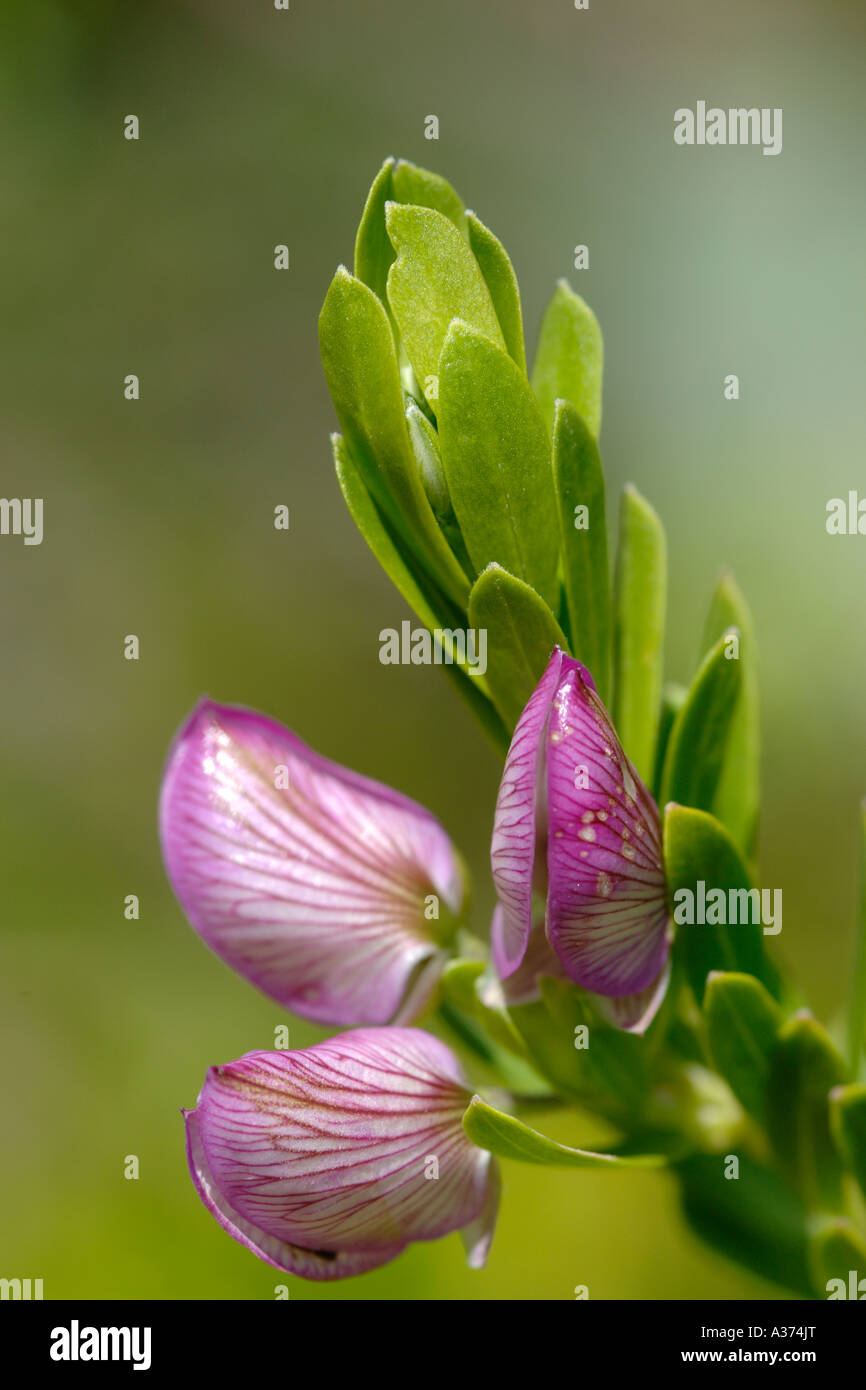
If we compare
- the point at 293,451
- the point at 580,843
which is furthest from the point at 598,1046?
the point at 293,451

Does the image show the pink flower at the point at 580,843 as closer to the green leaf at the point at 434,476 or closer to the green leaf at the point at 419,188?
the green leaf at the point at 434,476

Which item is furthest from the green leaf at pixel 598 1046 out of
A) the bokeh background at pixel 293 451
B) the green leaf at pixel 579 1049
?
the bokeh background at pixel 293 451

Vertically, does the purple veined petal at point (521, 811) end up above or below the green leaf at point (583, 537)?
below

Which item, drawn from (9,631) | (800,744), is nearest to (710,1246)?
(800,744)

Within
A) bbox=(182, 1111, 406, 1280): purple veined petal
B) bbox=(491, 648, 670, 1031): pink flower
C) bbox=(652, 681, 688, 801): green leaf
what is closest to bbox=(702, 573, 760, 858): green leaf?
bbox=(652, 681, 688, 801): green leaf

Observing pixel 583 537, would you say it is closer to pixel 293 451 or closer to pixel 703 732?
pixel 703 732
